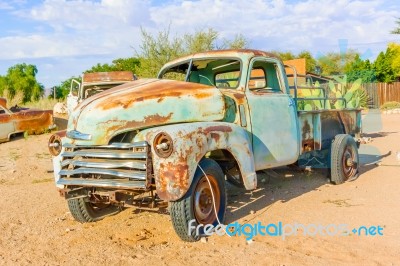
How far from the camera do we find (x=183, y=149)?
4422mm

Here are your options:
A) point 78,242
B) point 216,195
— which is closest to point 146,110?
point 216,195

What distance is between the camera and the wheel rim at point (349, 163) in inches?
302

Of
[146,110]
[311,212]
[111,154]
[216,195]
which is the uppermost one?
[146,110]

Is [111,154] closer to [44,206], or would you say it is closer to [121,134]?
Result: [121,134]

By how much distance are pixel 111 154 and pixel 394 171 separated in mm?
5417

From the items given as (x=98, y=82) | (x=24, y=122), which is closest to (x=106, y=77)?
(x=98, y=82)

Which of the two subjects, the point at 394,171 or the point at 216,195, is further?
the point at 394,171

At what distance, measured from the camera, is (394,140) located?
12.8 m

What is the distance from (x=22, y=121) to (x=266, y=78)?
9073 millimetres

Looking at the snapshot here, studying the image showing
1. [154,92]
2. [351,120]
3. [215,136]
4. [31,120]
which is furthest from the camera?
[31,120]

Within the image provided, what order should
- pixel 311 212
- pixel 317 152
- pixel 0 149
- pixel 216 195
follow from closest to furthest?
pixel 216 195
pixel 311 212
pixel 317 152
pixel 0 149

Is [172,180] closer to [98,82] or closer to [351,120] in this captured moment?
[351,120]

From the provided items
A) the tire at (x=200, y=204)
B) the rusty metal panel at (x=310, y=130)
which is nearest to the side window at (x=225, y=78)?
the rusty metal panel at (x=310, y=130)

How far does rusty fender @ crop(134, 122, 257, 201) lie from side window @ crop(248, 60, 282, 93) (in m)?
1.63
